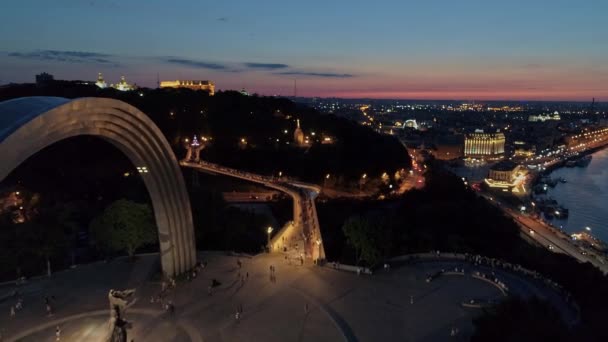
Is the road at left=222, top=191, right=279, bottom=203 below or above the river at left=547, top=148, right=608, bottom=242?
above

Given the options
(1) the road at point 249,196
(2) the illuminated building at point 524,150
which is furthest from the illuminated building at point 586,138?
(1) the road at point 249,196

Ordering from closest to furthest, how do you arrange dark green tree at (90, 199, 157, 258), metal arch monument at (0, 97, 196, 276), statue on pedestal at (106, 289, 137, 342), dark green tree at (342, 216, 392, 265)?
metal arch monument at (0, 97, 196, 276), statue on pedestal at (106, 289, 137, 342), dark green tree at (342, 216, 392, 265), dark green tree at (90, 199, 157, 258)

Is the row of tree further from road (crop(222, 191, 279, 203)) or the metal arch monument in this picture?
the metal arch monument

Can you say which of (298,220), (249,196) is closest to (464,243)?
(298,220)

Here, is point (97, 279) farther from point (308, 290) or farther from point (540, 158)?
point (540, 158)

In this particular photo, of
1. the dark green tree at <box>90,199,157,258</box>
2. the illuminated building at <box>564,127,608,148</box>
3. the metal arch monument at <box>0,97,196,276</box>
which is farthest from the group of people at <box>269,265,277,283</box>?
the illuminated building at <box>564,127,608,148</box>

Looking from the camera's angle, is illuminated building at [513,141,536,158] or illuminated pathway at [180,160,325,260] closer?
illuminated pathway at [180,160,325,260]

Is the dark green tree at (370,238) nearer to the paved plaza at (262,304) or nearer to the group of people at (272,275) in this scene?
the paved plaza at (262,304)
